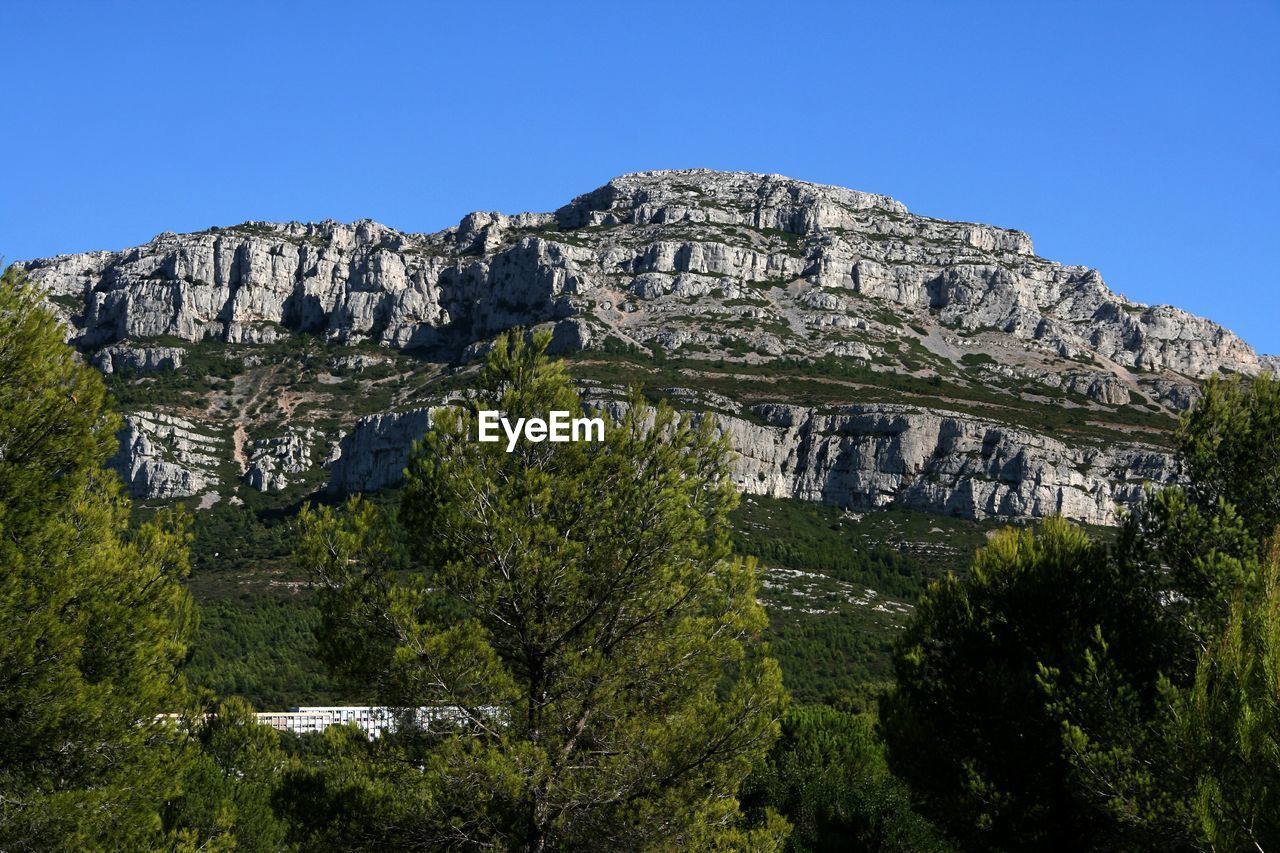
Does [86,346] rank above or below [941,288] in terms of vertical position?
below

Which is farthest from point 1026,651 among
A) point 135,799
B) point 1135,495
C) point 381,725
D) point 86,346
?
point 86,346

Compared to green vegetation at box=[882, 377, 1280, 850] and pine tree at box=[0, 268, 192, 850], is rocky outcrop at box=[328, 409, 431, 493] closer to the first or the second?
green vegetation at box=[882, 377, 1280, 850]

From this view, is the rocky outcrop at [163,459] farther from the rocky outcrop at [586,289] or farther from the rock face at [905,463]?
the rocky outcrop at [586,289]

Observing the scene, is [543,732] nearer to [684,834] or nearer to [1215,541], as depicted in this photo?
[684,834]

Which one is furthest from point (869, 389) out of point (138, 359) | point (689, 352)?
point (138, 359)

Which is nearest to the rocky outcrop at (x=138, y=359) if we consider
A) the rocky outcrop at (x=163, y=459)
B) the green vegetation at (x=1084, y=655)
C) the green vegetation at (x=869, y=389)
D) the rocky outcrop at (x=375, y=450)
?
the rocky outcrop at (x=163, y=459)
